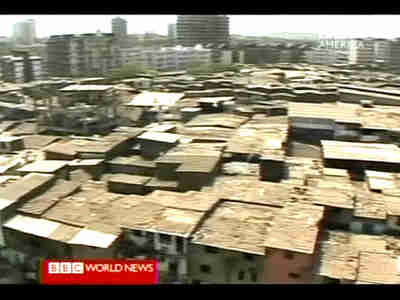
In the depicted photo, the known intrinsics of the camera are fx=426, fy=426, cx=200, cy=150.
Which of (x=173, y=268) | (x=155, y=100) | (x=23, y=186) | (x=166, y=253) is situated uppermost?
(x=155, y=100)

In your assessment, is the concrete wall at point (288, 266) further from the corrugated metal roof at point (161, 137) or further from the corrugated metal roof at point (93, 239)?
the corrugated metal roof at point (161, 137)

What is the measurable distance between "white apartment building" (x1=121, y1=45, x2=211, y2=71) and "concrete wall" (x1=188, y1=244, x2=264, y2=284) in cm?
1132

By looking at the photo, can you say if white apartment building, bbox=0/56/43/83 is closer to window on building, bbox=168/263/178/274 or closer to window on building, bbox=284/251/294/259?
window on building, bbox=168/263/178/274

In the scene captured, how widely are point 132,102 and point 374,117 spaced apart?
12.8 ft

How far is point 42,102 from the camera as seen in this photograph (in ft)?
24.3

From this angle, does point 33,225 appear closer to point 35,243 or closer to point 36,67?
point 35,243

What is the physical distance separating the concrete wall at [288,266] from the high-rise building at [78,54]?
374 inches

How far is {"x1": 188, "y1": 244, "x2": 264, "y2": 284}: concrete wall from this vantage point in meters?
2.66

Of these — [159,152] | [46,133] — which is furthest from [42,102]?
[159,152]

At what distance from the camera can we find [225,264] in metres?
2.72

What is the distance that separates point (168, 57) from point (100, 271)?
1369 centimetres

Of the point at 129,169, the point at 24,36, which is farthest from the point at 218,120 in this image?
the point at 24,36

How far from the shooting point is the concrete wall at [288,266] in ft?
8.31
